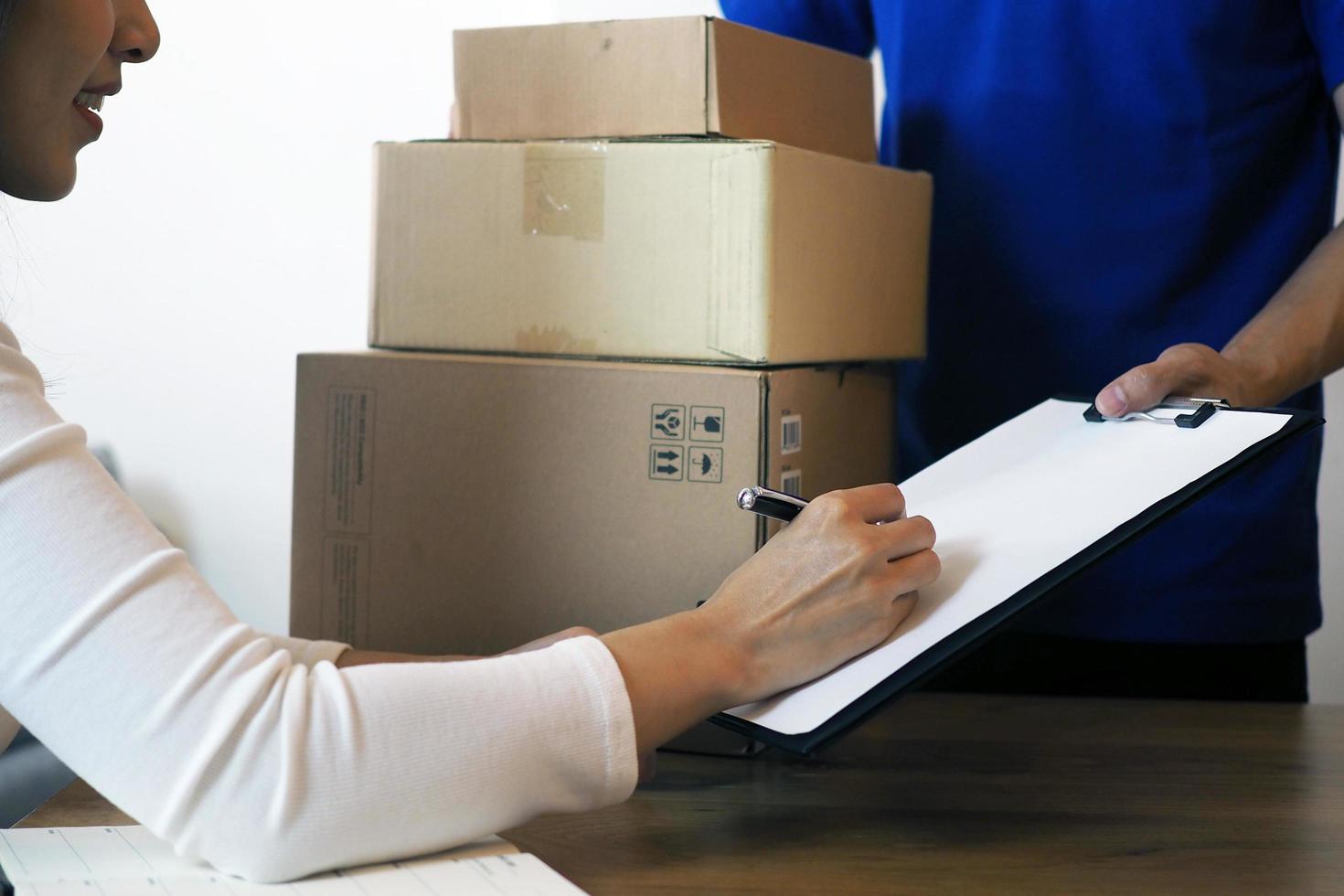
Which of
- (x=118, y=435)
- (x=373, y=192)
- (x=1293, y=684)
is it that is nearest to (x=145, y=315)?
(x=118, y=435)

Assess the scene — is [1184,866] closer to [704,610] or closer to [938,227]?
[704,610]

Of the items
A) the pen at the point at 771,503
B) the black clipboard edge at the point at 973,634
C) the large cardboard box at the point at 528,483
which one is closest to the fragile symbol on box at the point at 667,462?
the large cardboard box at the point at 528,483

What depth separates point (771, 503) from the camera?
790mm

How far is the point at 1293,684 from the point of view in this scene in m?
1.19

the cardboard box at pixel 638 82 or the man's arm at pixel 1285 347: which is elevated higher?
the cardboard box at pixel 638 82

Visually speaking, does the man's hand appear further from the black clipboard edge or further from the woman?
the woman

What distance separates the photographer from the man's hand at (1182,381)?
87 centimetres

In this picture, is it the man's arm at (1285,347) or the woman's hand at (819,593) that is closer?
the woman's hand at (819,593)

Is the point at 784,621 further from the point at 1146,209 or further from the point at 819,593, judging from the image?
the point at 1146,209

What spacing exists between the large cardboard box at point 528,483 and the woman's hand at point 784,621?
6.3 inches

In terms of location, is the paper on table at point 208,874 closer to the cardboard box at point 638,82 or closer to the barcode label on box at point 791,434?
the barcode label on box at point 791,434

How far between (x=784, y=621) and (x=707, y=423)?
0.74 ft

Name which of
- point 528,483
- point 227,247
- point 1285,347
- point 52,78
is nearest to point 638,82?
point 528,483

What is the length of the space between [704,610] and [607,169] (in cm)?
38
